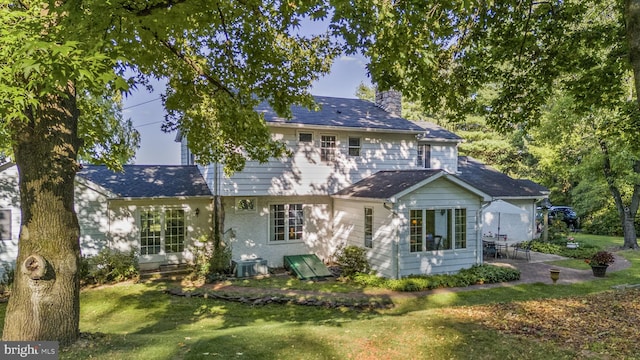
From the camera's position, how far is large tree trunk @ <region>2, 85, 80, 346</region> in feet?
16.9

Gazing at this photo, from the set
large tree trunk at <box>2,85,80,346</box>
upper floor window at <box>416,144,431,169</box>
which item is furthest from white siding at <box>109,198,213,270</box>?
upper floor window at <box>416,144,431,169</box>

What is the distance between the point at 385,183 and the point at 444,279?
3978 millimetres

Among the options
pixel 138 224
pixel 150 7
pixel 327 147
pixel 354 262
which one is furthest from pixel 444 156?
pixel 150 7

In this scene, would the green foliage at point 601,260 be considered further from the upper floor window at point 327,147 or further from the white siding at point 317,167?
the upper floor window at point 327,147

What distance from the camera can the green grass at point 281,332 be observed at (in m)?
5.66

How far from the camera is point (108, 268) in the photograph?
12688 mm

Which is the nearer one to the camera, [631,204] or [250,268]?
[250,268]

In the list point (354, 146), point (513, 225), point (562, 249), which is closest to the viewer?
point (354, 146)

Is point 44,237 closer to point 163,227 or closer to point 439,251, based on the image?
point 163,227

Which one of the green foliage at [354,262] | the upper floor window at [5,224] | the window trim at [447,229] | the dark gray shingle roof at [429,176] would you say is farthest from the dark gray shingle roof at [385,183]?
the upper floor window at [5,224]

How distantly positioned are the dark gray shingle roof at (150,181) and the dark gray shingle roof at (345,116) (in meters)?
4.18

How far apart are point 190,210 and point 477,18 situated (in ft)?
38.3

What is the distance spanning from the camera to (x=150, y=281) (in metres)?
12.8

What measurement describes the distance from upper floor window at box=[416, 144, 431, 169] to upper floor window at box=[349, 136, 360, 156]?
3.81m
